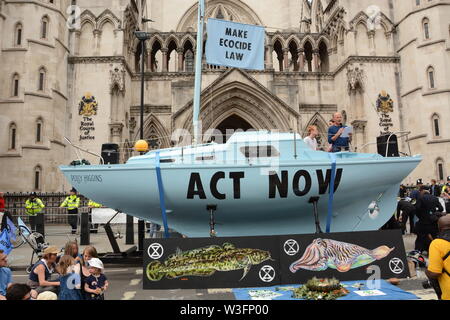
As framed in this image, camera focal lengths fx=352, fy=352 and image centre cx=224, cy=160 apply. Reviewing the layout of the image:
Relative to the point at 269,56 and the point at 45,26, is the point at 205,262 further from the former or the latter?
the point at 269,56

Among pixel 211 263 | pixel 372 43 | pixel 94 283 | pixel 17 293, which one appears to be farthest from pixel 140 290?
pixel 372 43

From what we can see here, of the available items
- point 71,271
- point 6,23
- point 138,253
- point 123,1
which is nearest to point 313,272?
point 71,271

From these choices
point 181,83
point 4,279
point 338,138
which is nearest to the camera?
point 4,279

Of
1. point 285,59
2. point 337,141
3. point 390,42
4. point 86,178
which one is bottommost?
point 86,178

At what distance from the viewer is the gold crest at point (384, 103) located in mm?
25844

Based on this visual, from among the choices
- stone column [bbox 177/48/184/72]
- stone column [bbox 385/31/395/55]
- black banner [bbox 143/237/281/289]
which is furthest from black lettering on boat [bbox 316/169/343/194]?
stone column [bbox 385/31/395/55]

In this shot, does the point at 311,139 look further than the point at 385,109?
No

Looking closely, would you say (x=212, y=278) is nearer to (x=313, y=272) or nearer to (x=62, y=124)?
(x=313, y=272)

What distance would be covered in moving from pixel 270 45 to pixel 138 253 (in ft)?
76.4

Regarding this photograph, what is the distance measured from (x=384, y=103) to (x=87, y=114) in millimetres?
21488

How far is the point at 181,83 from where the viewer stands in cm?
2542

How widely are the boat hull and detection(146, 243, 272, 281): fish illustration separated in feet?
5.12

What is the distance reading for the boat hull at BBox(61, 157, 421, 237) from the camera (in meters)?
7.92

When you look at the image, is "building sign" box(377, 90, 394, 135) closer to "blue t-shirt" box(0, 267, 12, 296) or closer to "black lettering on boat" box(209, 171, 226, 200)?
"black lettering on boat" box(209, 171, 226, 200)
